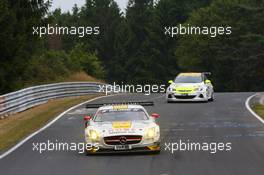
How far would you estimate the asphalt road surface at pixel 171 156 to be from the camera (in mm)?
12734

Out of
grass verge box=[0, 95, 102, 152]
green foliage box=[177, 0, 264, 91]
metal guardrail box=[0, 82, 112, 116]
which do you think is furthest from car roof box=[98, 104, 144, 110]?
green foliage box=[177, 0, 264, 91]

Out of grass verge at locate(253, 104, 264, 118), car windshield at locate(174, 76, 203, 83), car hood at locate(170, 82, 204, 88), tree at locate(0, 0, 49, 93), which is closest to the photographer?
grass verge at locate(253, 104, 264, 118)

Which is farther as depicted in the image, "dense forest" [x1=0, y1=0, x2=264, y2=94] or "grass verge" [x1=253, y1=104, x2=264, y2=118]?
"dense forest" [x1=0, y1=0, x2=264, y2=94]

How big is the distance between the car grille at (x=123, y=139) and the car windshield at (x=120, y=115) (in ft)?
3.37

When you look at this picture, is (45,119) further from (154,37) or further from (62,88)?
(154,37)

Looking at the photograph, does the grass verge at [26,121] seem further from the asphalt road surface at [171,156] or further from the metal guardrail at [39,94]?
the asphalt road surface at [171,156]

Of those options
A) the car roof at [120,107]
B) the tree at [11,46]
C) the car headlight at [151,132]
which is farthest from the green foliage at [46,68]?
the car headlight at [151,132]

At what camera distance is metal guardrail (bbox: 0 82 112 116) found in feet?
87.1

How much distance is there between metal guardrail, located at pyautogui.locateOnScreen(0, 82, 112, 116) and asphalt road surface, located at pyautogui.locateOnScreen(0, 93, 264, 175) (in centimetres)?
386

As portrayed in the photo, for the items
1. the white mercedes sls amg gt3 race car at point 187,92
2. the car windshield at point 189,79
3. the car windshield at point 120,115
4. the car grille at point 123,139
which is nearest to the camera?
the car grille at point 123,139

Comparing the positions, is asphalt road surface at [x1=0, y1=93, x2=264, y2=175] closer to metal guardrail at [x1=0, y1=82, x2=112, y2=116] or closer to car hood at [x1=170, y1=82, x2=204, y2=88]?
metal guardrail at [x1=0, y1=82, x2=112, y2=116]

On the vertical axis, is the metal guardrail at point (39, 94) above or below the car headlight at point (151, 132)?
below

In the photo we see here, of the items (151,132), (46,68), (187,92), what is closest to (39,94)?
(187,92)

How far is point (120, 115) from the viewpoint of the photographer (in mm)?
16234
